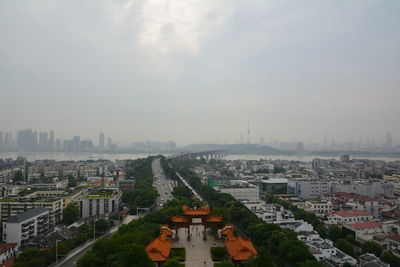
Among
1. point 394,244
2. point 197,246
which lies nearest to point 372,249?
point 394,244

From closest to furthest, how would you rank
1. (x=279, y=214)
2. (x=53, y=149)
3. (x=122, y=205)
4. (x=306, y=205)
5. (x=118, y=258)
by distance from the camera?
(x=118, y=258), (x=279, y=214), (x=306, y=205), (x=122, y=205), (x=53, y=149)

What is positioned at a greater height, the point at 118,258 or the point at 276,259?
the point at 118,258

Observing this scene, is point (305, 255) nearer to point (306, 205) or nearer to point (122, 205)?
point (306, 205)

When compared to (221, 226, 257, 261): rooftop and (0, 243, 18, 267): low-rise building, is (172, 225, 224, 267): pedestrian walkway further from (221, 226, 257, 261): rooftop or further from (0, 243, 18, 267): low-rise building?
(0, 243, 18, 267): low-rise building

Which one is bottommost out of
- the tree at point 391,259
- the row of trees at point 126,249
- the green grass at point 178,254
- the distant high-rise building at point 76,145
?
the green grass at point 178,254

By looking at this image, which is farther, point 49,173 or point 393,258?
point 49,173

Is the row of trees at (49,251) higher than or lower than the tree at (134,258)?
lower

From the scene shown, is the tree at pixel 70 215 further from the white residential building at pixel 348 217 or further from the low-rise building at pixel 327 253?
the white residential building at pixel 348 217

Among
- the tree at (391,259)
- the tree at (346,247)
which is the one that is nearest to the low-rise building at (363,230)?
the tree at (346,247)

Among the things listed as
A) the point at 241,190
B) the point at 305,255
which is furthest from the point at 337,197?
the point at 305,255
